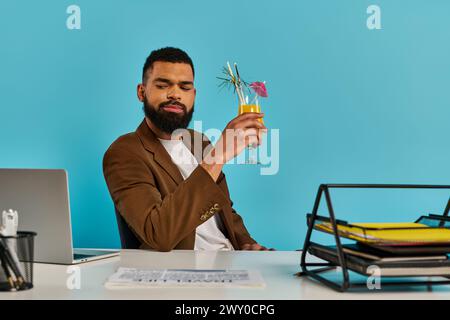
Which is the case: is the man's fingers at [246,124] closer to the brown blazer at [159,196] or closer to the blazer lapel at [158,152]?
the brown blazer at [159,196]

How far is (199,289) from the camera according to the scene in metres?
1.05

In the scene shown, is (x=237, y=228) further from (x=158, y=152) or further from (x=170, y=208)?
(x=170, y=208)

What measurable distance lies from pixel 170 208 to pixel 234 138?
0.91 feet

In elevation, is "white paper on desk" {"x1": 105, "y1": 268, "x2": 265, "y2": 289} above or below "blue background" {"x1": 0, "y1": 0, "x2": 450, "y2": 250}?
below

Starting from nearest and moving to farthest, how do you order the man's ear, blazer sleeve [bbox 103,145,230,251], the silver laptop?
the silver laptop
blazer sleeve [bbox 103,145,230,251]
the man's ear

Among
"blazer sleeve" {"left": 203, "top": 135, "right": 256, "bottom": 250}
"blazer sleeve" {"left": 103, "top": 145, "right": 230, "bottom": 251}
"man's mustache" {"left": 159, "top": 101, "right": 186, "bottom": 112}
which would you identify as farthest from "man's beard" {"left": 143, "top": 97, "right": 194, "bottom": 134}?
"blazer sleeve" {"left": 103, "top": 145, "right": 230, "bottom": 251}

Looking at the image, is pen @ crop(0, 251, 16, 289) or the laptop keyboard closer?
pen @ crop(0, 251, 16, 289)

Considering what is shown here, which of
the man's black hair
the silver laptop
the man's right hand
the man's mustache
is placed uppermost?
the man's black hair

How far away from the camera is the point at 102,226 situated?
320cm

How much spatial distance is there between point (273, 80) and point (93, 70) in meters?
0.96

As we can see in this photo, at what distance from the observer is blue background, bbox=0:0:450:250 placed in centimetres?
316

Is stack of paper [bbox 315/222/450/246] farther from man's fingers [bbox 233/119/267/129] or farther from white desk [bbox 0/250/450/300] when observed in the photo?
man's fingers [bbox 233/119/267/129]

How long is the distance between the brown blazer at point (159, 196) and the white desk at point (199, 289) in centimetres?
21

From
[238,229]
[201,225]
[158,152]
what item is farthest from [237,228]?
[158,152]
